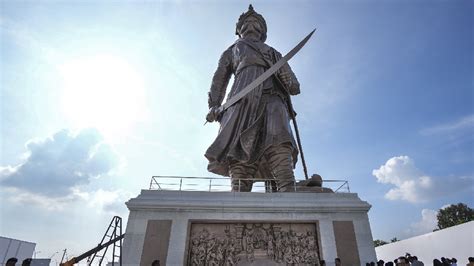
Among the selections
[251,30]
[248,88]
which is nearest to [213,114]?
[248,88]

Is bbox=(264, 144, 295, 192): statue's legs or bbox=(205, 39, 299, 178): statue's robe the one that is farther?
bbox=(205, 39, 299, 178): statue's robe

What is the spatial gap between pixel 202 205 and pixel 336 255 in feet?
13.0

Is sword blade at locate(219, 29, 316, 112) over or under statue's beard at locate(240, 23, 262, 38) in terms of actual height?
under

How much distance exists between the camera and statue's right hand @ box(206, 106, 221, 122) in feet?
43.7

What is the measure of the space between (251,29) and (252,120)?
6.19 metres

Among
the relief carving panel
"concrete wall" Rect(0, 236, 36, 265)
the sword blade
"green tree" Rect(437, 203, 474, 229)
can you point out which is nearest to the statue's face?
the sword blade

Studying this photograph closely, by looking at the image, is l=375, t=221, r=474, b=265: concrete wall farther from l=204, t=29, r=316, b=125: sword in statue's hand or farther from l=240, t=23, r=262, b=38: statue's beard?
l=240, t=23, r=262, b=38: statue's beard

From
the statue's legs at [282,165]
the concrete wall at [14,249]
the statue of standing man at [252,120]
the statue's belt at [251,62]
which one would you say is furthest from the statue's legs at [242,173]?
the concrete wall at [14,249]

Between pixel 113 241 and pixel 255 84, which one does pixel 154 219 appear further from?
pixel 255 84

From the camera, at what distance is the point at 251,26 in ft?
52.2

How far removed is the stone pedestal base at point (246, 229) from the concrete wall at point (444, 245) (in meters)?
9.03

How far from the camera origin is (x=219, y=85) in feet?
48.3

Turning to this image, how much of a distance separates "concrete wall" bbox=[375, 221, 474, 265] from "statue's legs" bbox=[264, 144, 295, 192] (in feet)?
32.1

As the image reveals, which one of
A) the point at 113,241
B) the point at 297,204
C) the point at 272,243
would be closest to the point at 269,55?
the point at 297,204
